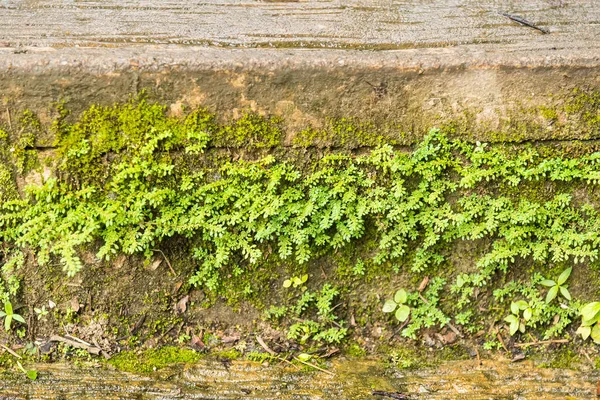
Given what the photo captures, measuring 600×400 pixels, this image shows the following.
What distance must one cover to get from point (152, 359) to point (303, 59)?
55.8 inches

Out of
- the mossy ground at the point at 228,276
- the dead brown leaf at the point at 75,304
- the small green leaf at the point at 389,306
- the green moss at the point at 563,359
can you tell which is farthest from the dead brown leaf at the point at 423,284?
the dead brown leaf at the point at 75,304

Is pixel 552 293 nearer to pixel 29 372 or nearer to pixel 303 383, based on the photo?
pixel 303 383

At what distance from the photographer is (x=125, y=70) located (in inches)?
81.6

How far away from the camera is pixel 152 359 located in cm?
248

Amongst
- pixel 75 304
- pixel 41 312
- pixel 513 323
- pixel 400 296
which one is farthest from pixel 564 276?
pixel 41 312

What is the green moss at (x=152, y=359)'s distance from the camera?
242 cm

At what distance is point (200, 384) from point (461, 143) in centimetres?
143

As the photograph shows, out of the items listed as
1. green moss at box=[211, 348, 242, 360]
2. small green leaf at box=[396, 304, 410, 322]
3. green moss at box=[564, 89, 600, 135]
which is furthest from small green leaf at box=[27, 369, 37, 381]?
green moss at box=[564, 89, 600, 135]

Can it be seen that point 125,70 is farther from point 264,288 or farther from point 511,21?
point 511,21

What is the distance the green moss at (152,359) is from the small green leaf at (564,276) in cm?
162

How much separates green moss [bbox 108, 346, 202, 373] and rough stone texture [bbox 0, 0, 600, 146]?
3.26ft

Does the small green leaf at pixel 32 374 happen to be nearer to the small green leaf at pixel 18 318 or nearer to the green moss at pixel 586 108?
the small green leaf at pixel 18 318

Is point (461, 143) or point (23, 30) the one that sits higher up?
point (23, 30)

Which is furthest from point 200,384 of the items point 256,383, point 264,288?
point 264,288
